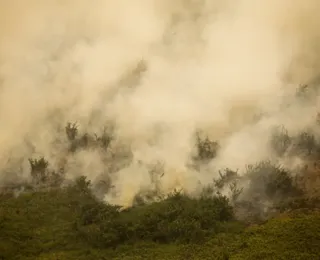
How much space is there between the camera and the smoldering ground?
128 feet

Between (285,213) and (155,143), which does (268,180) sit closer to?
(285,213)

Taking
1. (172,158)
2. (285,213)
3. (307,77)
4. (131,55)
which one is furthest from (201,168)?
(131,55)

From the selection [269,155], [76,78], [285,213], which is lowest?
[285,213]

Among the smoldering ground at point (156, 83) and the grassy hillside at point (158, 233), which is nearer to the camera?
the grassy hillside at point (158, 233)

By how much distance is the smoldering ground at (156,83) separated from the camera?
1540 inches

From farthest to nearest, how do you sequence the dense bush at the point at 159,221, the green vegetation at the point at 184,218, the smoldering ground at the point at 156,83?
the smoldering ground at the point at 156,83, the dense bush at the point at 159,221, the green vegetation at the point at 184,218

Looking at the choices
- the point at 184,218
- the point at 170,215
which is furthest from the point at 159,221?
the point at 184,218

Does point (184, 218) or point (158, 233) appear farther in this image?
point (184, 218)

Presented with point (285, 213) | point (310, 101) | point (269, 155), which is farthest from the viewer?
point (310, 101)

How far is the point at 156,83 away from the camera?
45875mm

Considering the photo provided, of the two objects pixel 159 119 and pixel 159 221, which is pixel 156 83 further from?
pixel 159 221

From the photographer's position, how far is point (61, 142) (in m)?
44.5

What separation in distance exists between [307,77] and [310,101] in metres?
3.93

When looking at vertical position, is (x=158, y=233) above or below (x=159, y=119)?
below
